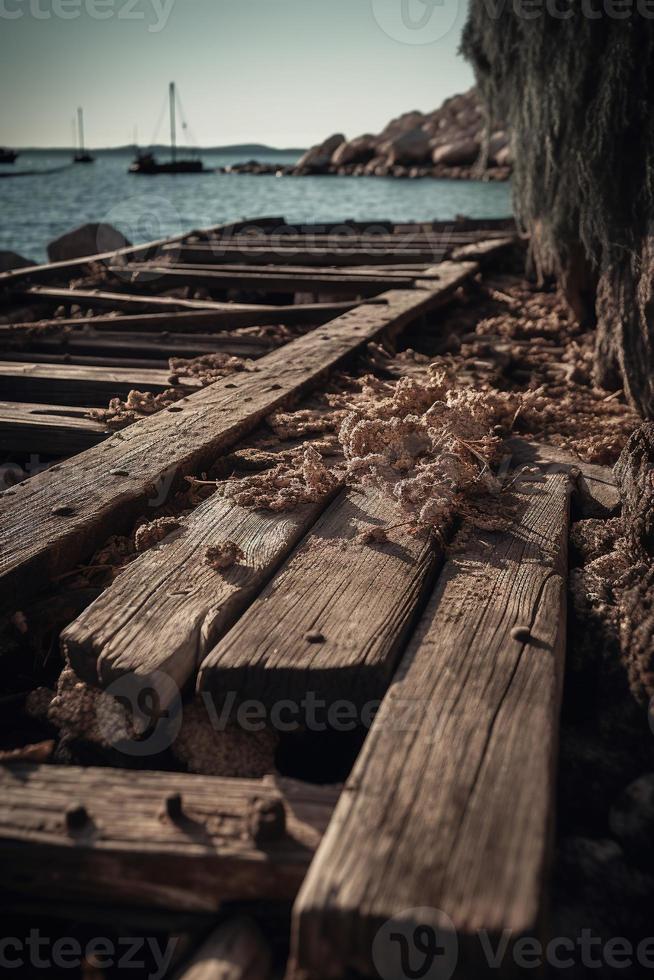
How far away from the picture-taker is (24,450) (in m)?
3.30

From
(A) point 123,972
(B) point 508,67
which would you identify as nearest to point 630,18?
(B) point 508,67

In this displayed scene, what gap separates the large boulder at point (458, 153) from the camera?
63.8m

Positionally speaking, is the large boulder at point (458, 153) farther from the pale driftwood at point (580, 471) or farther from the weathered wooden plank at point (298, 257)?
the pale driftwood at point (580, 471)

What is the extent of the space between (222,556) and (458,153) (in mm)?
69016

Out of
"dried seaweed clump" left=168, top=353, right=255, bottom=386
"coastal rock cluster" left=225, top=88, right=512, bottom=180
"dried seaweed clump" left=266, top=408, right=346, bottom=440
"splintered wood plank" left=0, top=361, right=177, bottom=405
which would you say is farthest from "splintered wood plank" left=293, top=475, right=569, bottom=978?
"coastal rock cluster" left=225, top=88, right=512, bottom=180

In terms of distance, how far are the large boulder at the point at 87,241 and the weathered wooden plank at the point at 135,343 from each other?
4476 millimetres

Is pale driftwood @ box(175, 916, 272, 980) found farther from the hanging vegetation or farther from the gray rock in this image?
the hanging vegetation

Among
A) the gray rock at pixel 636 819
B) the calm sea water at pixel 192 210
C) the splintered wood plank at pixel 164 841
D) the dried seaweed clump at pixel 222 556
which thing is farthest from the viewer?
the calm sea water at pixel 192 210

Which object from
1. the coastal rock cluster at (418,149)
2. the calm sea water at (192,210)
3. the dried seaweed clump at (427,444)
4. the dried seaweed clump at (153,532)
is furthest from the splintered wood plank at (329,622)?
the coastal rock cluster at (418,149)

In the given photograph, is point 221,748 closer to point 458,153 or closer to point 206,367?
point 206,367

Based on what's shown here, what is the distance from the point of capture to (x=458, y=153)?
2569 inches

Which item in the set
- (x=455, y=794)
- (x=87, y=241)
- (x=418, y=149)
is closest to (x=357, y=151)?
(x=418, y=149)

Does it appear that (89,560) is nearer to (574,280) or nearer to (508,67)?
(508,67)

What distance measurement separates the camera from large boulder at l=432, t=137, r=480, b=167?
6378cm
